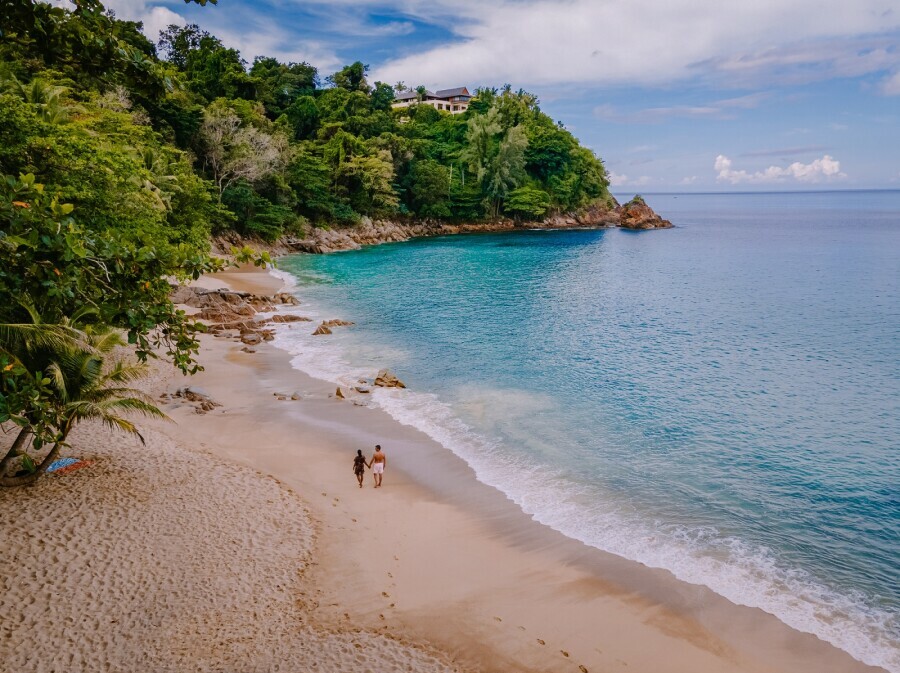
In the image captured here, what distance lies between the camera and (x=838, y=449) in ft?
56.3

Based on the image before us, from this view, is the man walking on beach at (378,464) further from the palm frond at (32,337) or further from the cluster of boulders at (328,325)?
the cluster of boulders at (328,325)

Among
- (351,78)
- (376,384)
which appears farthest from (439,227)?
(376,384)

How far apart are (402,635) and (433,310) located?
2749 centimetres

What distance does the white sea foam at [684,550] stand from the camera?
1010 centimetres

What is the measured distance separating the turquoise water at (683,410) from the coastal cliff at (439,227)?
19637 mm

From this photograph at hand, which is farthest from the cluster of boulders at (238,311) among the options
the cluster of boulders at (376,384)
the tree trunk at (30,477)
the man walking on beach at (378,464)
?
the tree trunk at (30,477)

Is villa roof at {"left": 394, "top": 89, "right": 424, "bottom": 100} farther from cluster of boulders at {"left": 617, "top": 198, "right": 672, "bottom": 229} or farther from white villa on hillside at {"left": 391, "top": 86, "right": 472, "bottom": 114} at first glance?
cluster of boulders at {"left": 617, "top": 198, "right": 672, "bottom": 229}

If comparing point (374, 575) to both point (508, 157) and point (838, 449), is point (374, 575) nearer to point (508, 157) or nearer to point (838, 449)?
point (838, 449)

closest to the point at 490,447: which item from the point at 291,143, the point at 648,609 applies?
the point at 648,609

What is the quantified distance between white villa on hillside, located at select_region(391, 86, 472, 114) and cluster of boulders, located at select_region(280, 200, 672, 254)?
36210 millimetres

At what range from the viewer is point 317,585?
10.1m

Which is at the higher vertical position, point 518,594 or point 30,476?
point 30,476

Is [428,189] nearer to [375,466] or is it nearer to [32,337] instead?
[375,466]

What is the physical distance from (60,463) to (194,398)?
6.64 metres
